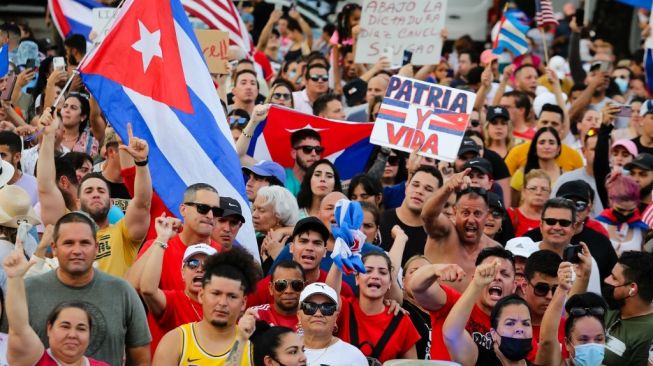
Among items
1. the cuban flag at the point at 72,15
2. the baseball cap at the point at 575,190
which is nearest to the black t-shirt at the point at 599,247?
the baseball cap at the point at 575,190

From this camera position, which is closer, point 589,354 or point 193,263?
point 193,263

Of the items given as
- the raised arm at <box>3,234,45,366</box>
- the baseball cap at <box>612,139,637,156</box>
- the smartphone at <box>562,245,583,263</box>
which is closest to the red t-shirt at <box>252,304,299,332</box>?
the raised arm at <box>3,234,45,366</box>

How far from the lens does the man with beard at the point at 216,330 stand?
8156 millimetres

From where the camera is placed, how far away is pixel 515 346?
8977mm

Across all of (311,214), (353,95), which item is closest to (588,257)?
(311,214)

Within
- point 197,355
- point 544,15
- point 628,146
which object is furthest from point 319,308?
point 544,15

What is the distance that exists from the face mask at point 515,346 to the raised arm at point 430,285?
1.47ft

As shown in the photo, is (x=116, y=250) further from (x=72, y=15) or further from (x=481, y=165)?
(x=72, y=15)

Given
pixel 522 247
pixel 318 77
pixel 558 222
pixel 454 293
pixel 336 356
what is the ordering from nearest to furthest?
1. pixel 336 356
2. pixel 454 293
3. pixel 522 247
4. pixel 558 222
5. pixel 318 77

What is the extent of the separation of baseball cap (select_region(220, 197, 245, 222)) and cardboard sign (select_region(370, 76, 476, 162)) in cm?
254

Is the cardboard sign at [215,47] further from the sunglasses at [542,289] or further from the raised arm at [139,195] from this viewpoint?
the sunglasses at [542,289]

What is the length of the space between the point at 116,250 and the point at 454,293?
2077 millimetres

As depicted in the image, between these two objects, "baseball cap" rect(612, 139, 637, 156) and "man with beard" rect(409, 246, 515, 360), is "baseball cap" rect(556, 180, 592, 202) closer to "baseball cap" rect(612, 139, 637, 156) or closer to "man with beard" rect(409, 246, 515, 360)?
"baseball cap" rect(612, 139, 637, 156)

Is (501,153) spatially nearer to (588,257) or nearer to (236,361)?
(588,257)
